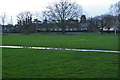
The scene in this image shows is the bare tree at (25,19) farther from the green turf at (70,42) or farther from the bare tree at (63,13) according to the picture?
the green turf at (70,42)

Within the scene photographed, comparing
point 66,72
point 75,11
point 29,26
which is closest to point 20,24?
point 29,26

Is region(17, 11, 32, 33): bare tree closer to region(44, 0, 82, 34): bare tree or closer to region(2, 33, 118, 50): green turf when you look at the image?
region(44, 0, 82, 34): bare tree

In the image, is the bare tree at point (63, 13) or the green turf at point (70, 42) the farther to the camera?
the bare tree at point (63, 13)

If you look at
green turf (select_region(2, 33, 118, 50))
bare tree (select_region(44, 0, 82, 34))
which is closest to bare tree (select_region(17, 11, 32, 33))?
bare tree (select_region(44, 0, 82, 34))

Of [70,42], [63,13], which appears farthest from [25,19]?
[70,42]

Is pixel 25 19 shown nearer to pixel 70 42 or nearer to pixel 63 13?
pixel 63 13

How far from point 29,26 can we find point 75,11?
28.9m

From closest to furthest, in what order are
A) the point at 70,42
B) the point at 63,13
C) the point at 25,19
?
the point at 70,42 → the point at 63,13 → the point at 25,19

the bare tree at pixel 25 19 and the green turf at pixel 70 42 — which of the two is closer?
the green turf at pixel 70 42

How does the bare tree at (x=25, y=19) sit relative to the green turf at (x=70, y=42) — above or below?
above

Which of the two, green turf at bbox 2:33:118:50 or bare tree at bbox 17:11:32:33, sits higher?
bare tree at bbox 17:11:32:33

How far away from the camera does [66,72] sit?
6.75 m

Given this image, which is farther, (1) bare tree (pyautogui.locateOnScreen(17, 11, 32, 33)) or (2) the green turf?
(1) bare tree (pyautogui.locateOnScreen(17, 11, 32, 33))

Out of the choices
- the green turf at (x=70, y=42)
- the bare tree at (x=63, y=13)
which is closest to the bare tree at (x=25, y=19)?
the bare tree at (x=63, y=13)
